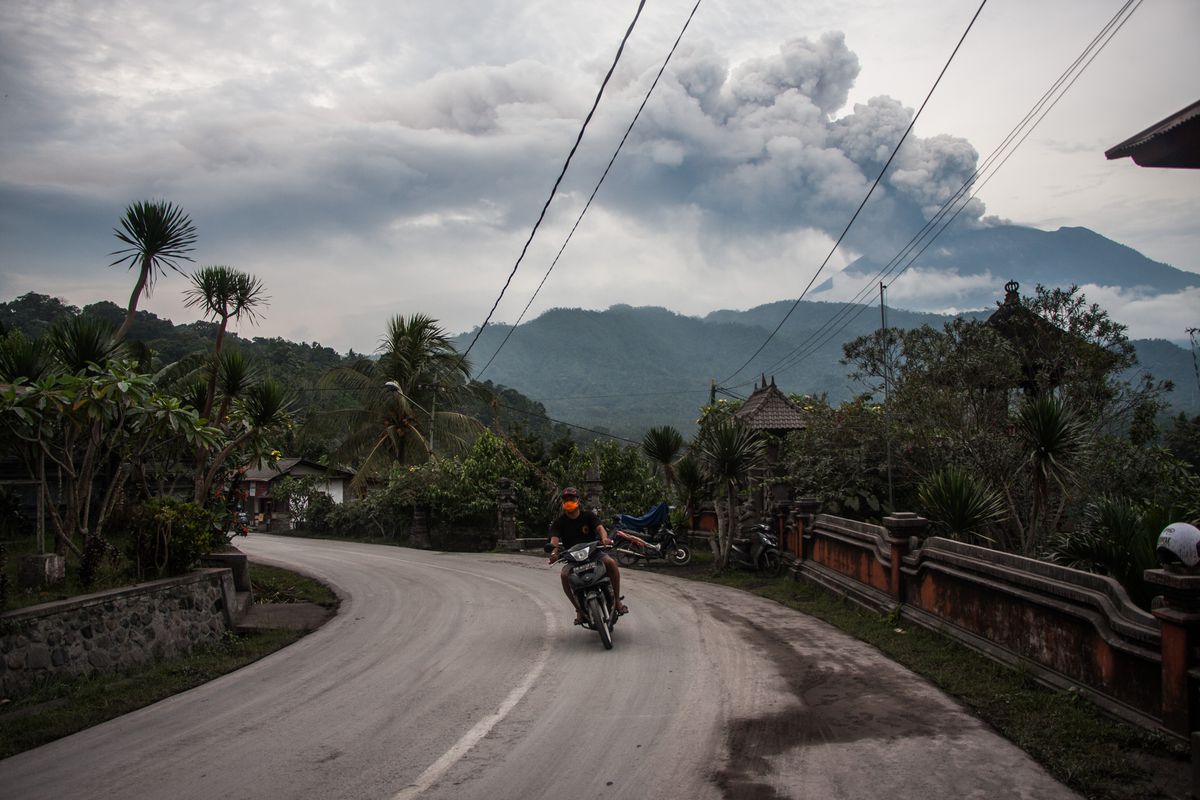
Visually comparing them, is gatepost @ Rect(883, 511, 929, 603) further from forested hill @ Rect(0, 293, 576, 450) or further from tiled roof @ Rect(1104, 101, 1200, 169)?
forested hill @ Rect(0, 293, 576, 450)

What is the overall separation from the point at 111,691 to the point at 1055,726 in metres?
8.15

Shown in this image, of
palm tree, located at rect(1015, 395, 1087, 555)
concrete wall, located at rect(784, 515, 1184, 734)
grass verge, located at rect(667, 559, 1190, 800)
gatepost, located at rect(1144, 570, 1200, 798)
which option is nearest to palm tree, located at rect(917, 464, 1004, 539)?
palm tree, located at rect(1015, 395, 1087, 555)

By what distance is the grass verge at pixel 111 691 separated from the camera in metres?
6.79

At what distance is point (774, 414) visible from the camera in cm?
2291

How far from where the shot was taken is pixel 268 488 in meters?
47.0

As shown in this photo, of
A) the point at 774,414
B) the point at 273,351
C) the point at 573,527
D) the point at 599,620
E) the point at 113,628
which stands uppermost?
the point at 273,351

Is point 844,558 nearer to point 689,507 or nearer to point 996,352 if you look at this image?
point 996,352

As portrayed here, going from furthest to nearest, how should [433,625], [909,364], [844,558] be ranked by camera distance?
[909,364]
[844,558]
[433,625]

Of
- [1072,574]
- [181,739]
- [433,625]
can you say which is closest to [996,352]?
[1072,574]

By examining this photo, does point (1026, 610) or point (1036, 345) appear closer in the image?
point (1026, 610)

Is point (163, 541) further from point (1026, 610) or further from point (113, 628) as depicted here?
point (1026, 610)

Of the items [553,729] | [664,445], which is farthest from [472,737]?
[664,445]

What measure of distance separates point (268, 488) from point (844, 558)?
133 feet

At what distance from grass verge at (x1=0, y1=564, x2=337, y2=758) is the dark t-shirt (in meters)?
3.71
